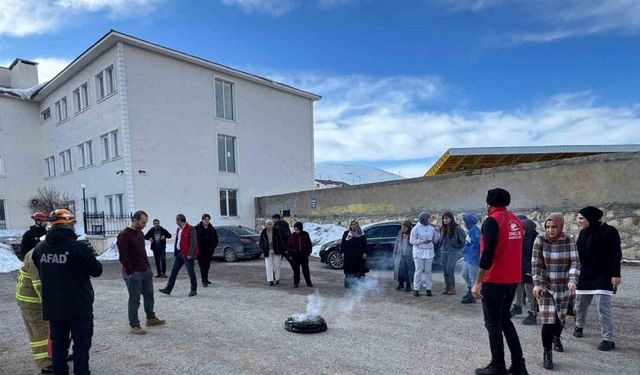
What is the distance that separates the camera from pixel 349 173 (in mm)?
61094

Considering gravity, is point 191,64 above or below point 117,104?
above

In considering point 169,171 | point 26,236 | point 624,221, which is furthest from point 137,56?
point 624,221

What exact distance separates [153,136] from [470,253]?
1768 centimetres

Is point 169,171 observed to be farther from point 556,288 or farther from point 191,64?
point 556,288

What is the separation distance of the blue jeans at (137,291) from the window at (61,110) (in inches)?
935

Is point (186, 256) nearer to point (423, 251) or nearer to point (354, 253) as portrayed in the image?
point (354, 253)

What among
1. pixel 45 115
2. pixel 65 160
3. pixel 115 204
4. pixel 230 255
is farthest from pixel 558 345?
pixel 45 115

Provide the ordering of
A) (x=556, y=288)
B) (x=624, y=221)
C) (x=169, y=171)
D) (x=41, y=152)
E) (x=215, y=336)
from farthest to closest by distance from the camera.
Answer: (x=41, y=152) < (x=169, y=171) < (x=624, y=221) < (x=215, y=336) < (x=556, y=288)

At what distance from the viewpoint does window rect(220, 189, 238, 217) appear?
23.4 m

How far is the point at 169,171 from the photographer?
20828 millimetres

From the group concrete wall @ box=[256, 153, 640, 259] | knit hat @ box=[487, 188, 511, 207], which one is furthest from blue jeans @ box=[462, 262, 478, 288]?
concrete wall @ box=[256, 153, 640, 259]

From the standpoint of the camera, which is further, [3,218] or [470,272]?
[3,218]

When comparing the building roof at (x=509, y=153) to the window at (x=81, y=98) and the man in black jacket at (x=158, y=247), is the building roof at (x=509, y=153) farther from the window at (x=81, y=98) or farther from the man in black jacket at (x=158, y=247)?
the window at (x=81, y=98)

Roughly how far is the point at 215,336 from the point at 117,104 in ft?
58.3
